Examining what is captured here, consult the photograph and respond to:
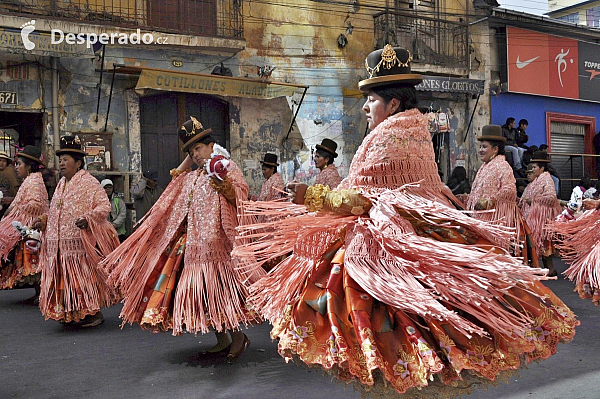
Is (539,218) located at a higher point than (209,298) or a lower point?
higher

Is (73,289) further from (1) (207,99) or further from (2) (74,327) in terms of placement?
(1) (207,99)

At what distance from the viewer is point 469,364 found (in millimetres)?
2736

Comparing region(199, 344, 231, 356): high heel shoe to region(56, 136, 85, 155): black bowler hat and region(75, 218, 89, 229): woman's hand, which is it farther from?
region(56, 136, 85, 155): black bowler hat

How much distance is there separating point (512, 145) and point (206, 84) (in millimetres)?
8183

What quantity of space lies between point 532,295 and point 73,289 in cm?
497

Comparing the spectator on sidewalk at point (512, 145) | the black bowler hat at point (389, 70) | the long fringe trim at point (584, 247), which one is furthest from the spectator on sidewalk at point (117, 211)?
the spectator on sidewalk at point (512, 145)

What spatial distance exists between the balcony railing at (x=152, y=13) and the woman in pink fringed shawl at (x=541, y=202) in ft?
23.3

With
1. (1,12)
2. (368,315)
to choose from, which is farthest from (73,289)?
(1,12)

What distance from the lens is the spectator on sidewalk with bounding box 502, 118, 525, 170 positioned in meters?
16.4

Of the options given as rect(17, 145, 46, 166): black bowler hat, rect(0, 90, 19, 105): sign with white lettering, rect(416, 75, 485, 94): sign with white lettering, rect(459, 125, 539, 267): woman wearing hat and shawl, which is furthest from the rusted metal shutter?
rect(17, 145, 46, 166): black bowler hat

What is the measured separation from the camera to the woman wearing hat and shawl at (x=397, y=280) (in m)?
2.76

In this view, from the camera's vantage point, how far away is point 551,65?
20.3 meters

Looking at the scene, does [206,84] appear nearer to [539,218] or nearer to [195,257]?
[539,218]

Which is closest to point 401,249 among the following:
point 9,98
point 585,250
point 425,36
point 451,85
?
point 585,250
